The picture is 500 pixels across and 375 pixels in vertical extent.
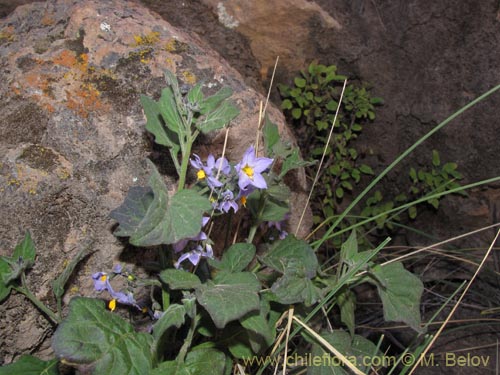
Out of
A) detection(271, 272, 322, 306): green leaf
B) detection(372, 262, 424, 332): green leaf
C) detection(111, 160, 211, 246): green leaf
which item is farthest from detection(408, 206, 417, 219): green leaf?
detection(111, 160, 211, 246): green leaf

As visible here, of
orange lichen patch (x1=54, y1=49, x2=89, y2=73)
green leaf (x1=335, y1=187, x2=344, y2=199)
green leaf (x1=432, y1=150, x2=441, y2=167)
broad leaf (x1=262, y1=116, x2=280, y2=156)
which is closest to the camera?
broad leaf (x1=262, y1=116, x2=280, y2=156)

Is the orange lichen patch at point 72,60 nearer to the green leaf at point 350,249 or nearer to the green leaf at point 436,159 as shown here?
the green leaf at point 350,249

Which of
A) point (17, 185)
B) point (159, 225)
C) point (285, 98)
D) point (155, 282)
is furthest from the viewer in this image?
Result: point (285, 98)

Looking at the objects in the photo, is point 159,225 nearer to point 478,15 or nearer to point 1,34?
point 1,34

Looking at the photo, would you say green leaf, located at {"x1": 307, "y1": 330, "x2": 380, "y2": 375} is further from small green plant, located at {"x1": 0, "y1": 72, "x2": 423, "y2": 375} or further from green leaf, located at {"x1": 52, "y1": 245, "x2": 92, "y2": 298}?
green leaf, located at {"x1": 52, "y1": 245, "x2": 92, "y2": 298}

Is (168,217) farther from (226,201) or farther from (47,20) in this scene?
(47,20)

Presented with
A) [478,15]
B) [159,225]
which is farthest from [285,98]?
[159,225]

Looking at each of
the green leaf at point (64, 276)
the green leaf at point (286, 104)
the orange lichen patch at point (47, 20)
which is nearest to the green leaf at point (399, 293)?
the green leaf at point (64, 276)
